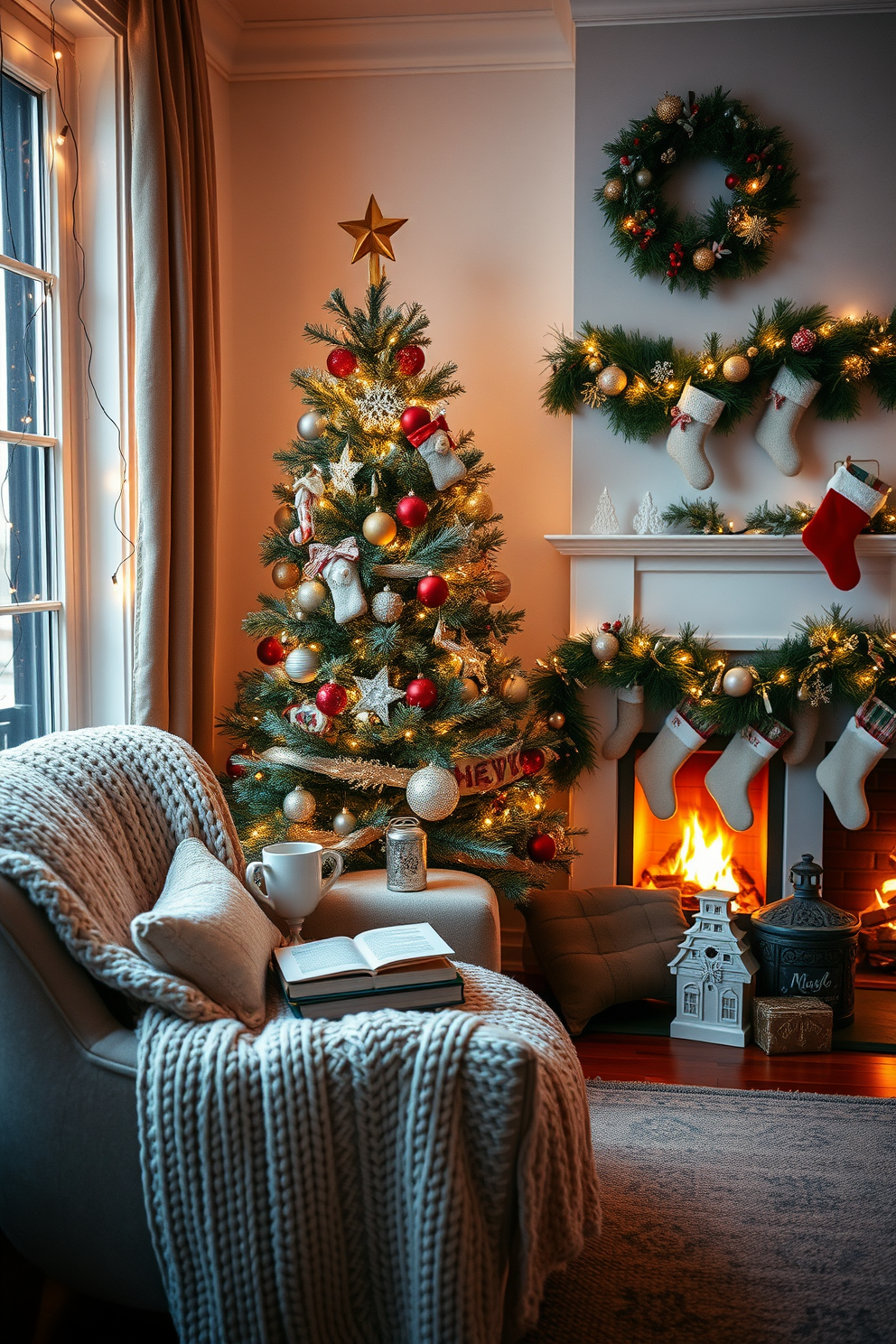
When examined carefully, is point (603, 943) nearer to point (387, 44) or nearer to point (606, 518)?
point (606, 518)

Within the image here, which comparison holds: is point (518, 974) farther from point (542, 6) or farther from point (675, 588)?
point (542, 6)

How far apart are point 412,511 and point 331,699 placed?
47cm

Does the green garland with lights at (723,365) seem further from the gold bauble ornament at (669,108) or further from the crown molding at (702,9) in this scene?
the crown molding at (702,9)

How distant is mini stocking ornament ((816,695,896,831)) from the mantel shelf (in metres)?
0.42

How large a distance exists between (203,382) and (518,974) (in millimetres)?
1872

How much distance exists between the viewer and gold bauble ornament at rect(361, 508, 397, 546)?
240 centimetres

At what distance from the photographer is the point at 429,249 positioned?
3109 millimetres

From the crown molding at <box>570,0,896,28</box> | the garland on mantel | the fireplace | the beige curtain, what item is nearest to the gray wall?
the crown molding at <box>570,0,896,28</box>

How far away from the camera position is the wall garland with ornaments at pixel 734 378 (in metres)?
2.76

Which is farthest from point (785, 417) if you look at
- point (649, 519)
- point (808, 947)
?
point (808, 947)

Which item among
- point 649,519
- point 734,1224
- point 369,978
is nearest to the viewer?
point 369,978

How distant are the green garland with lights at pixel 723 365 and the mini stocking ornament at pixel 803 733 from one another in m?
0.81

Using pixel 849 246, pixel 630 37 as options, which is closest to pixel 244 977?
pixel 849 246

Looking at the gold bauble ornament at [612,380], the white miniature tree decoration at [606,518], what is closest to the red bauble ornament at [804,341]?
the gold bauble ornament at [612,380]
